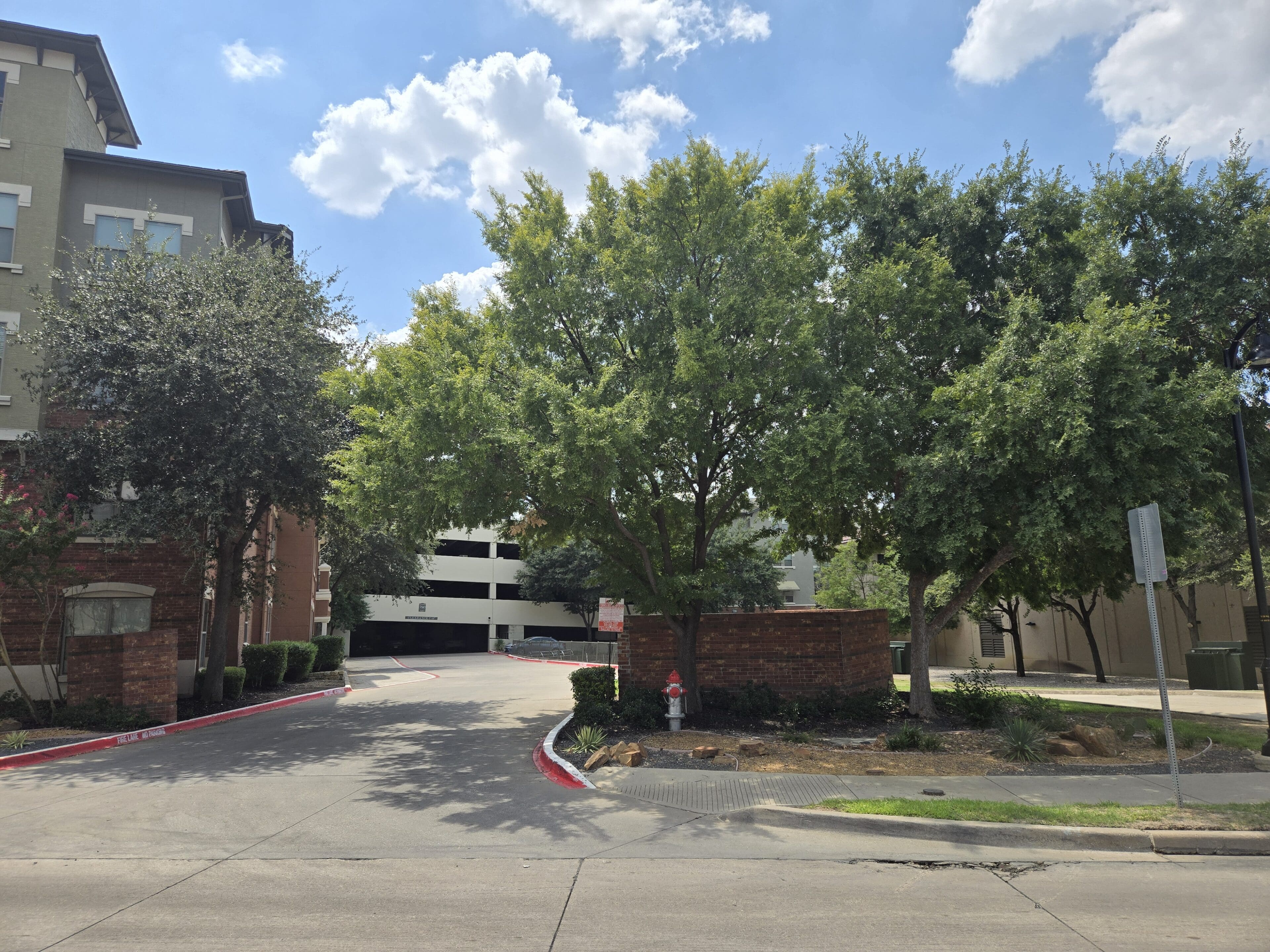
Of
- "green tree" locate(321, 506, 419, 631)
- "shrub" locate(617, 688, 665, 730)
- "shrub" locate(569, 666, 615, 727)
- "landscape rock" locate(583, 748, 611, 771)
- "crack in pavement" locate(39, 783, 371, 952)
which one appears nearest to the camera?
"crack in pavement" locate(39, 783, 371, 952)

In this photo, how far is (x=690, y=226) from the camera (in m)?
14.0

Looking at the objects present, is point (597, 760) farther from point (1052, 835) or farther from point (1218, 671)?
point (1218, 671)

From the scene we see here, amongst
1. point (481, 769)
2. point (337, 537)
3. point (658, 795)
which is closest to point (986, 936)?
point (658, 795)

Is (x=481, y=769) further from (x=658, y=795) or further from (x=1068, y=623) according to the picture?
(x=1068, y=623)

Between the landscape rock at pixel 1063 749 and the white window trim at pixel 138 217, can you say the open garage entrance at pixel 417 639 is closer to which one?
the white window trim at pixel 138 217

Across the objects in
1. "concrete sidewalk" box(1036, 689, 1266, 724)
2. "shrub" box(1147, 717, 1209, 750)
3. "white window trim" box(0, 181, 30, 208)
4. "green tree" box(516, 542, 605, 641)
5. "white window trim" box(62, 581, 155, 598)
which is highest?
"white window trim" box(0, 181, 30, 208)

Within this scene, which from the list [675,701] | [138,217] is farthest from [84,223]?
[675,701]

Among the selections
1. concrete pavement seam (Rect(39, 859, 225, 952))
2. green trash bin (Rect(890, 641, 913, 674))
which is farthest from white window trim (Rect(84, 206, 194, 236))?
green trash bin (Rect(890, 641, 913, 674))

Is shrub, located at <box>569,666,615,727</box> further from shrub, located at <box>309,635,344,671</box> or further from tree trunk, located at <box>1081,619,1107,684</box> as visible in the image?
tree trunk, located at <box>1081,619,1107,684</box>

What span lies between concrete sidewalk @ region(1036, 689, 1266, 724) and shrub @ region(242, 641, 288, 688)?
21285mm

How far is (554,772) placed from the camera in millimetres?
11086

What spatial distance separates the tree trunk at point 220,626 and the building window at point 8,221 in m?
9.44

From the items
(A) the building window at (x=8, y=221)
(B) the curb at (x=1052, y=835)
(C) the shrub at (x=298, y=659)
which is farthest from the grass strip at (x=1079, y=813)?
(A) the building window at (x=8, y=221)

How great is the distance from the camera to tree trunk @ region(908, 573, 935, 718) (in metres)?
15.6
